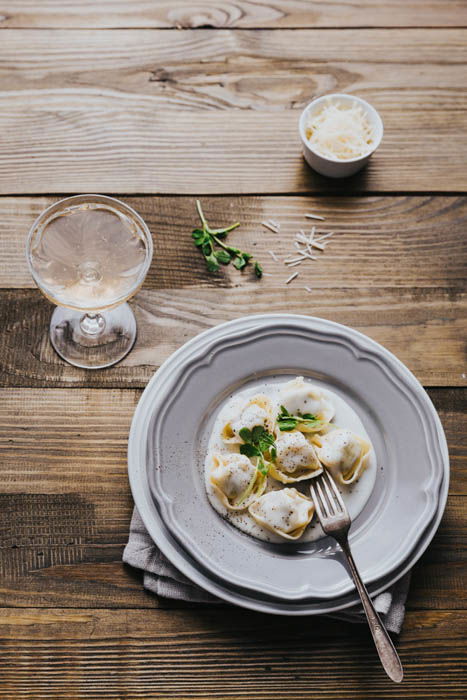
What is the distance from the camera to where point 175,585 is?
151 centimetres

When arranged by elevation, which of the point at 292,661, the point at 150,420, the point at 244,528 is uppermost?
the point at 150,420

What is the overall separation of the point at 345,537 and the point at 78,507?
2.02ft

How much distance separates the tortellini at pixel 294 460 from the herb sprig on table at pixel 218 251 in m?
0.47

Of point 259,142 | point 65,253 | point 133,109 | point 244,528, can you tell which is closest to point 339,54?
point 259,142

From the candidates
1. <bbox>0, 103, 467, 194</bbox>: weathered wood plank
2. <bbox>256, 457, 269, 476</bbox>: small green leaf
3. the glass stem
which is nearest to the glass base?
the glass stem

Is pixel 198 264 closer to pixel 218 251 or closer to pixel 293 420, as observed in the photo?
pixel 218 251

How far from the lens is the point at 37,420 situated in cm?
164

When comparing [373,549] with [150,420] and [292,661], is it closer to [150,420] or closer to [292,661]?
[292,661]

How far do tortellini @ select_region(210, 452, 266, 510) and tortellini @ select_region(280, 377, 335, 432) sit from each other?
0.15 meters

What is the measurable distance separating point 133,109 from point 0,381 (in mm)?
811

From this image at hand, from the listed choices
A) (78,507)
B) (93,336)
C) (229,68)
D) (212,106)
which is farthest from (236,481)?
(229,68)

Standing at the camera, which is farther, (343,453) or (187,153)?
(187,153)

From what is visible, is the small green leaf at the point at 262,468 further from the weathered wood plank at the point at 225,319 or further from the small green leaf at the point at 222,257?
the small green leaf at the point at 222,257

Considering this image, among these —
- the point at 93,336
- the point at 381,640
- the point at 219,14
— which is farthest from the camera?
the point at 219,14
